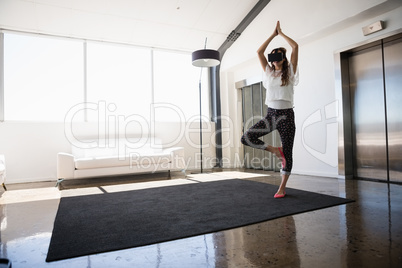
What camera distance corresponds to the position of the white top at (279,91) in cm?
252

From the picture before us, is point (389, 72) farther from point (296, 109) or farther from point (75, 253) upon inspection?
point (75, 253)

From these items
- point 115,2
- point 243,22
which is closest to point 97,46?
point 115,2

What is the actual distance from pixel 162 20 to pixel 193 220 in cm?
429

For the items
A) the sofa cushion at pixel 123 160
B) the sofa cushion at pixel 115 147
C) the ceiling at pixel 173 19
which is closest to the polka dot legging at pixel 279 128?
the ceiling at pixel 173 19

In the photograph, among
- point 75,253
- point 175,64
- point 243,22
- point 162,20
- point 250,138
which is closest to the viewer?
point 75,253

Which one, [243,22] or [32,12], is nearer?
[32,12]

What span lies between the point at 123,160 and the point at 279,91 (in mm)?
2965

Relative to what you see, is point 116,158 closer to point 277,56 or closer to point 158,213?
point 158,213

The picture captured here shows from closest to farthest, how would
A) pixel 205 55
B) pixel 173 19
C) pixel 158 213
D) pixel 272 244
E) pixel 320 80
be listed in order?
pixel 272 244 → pixel 158 213 → pixel 320 80 → pixel 205 55 → pixel 173 19

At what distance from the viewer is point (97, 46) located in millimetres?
5508

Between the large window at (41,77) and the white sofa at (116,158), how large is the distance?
95cm

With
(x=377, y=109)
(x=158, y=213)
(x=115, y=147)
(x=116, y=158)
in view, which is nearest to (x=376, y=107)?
(x=377, y=109)

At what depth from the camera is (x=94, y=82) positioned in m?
5.41

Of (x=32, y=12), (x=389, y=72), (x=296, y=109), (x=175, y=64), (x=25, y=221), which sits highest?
(x=32, y=12)
